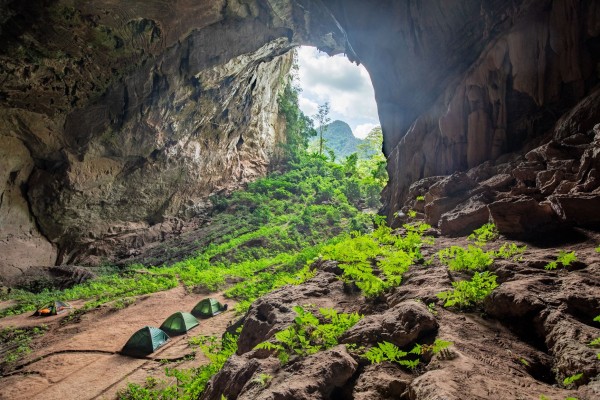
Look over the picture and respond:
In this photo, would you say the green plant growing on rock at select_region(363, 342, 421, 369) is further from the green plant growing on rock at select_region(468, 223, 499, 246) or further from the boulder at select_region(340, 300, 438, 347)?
the green plant growing on rock at select_region(468, 223, 499, 246)

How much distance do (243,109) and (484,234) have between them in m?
22.2

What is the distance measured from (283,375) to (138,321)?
30.3 ft

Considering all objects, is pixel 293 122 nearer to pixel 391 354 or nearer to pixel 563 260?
pixel 563 260

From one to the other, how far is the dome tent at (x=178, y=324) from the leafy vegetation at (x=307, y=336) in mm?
6960

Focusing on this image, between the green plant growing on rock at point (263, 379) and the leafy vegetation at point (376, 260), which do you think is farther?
the leafy vegetation at point (376, 260)

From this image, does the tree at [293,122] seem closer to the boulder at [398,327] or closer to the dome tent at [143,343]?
the dome tent at [143,343]

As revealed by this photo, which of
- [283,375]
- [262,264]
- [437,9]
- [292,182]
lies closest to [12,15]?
[262,264]

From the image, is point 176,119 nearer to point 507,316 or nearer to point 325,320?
point 325,320

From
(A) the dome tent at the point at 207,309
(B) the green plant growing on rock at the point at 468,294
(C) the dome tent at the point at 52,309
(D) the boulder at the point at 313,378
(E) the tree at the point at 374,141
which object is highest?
(E) the tree at the point at 374,141

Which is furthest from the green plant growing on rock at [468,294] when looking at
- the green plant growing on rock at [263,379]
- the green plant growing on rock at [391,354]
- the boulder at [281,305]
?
the green plant growing on rock at [263,379]

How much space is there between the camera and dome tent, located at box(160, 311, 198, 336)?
32.5 feet

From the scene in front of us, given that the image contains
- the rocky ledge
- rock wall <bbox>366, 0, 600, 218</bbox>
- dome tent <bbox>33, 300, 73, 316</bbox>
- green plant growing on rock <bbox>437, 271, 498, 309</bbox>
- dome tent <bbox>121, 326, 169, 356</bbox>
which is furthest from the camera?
dome tent <bbox>33, 300, 73, 316</bbox>

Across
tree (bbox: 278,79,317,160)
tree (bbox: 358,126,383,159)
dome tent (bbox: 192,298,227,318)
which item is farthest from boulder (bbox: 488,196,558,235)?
tree (bbox: 358,126,383,159)

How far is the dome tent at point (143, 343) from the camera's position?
28.7 ft
